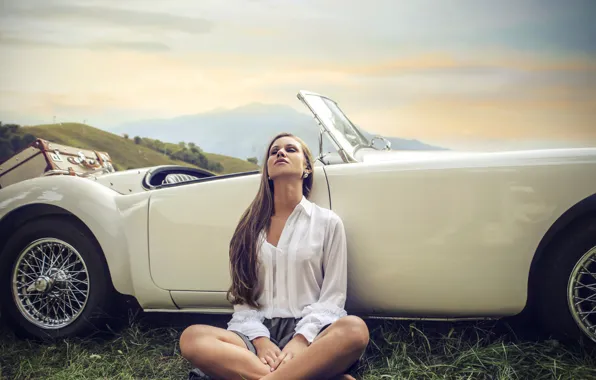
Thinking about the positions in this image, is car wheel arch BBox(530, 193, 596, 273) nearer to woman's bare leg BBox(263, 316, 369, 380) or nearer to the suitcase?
woman's bare leg BBox(263, 316, 369, 380)

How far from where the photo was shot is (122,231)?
3.03 meters

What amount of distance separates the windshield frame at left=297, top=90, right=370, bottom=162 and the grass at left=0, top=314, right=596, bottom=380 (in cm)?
99

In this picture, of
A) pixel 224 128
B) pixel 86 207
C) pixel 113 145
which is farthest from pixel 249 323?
pixel 113 145

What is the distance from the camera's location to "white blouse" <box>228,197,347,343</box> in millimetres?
2357

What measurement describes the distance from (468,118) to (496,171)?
2.30 m

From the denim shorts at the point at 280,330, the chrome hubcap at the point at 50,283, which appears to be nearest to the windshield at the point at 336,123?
the denim shorts at the point at 280,330

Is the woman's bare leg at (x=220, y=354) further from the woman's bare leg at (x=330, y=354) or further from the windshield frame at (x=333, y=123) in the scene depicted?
the windshield frame at (x=333, y=123)

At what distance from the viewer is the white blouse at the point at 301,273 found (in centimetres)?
236

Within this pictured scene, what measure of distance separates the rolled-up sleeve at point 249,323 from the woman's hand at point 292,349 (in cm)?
16

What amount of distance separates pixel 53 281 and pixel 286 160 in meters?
1.62

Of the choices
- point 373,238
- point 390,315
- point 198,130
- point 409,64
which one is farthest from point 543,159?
point 198,130

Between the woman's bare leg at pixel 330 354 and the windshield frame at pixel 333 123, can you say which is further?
the windshield frame at pixel 333 123

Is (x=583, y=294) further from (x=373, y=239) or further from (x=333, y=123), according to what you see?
(x=333, y=123)

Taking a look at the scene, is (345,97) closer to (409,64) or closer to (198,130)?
(409,64)
